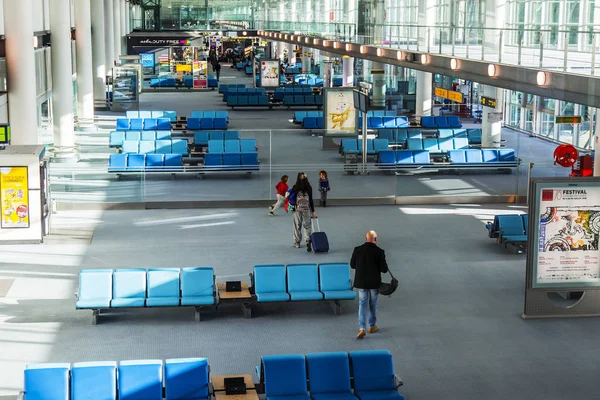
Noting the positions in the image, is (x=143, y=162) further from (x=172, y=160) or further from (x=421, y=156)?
(x=421, y=156)

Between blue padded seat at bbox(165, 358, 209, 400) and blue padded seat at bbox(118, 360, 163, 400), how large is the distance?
4.2 inches

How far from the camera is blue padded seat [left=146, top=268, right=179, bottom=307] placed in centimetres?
1592

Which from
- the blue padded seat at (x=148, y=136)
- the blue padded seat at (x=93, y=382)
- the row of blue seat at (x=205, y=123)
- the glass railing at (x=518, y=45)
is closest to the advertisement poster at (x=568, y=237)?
the glass railing at (x=518, y=45)

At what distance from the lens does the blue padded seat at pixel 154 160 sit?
90.8 ft

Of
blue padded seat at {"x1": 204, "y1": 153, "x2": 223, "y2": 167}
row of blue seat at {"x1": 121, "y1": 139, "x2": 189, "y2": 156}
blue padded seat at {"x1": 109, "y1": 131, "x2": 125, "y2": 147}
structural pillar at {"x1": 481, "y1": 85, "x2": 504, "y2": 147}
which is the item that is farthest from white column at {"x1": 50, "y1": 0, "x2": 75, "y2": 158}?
structural pillar at {"x1": 481, "y1": 85, "x2": 504, "y2": 147}

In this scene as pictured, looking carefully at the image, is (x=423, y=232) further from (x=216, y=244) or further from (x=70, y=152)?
(x=70, y=152)

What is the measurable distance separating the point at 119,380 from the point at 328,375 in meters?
2.37

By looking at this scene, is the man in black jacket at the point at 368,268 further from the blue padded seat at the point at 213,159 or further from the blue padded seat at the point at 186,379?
the blue padded seat at the point at 213,159

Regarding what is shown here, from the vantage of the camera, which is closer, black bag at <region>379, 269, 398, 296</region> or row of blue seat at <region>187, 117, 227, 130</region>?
black bag at <region>379, 269, 398, 296</region>

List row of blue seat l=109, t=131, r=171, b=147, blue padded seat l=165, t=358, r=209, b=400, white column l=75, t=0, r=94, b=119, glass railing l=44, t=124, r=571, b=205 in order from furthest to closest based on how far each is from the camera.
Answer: white column l=75, t=0, r=94, b=119
row of blue seat l=109, t=131, r=171, b=147
glass railing l=44, t=124, r=571, b=205
blue padded seat l=165, t=358, r=209, b=400

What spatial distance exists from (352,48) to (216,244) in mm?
26928

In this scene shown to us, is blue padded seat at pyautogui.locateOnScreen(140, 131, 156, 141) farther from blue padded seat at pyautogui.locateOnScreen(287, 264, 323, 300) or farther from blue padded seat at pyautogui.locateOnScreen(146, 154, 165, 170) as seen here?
blue padded seat at pyautogui.locateOnScreen(287, 264, 323, 300)

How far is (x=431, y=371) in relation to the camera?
13500mm

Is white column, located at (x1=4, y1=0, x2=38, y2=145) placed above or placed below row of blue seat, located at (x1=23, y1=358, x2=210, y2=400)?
above
